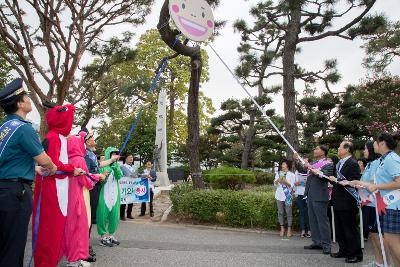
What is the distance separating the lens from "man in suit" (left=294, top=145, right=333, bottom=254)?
19.0 ft

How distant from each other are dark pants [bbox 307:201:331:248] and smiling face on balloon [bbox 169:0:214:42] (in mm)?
3902

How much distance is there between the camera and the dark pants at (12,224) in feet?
9.46

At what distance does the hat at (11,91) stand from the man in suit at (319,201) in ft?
13.8

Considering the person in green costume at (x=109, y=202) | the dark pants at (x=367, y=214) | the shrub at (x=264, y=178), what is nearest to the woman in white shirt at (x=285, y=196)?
the dark pants at (x=367, y=214)

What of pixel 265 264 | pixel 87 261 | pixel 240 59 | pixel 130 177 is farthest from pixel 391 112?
pixel 87 261

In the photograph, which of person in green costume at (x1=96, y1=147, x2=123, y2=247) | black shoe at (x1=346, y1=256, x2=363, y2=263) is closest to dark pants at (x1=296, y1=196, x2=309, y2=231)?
black shoe at (x1=346, y1=256, x2=363, y2=263)

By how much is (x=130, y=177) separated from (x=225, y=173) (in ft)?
23.1

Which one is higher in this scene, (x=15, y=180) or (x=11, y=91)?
(x=11, y=91)

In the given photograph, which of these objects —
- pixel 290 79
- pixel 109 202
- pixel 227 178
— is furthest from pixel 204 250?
pixel 227 178

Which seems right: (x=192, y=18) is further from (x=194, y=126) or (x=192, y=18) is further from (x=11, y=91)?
(x=11, y=91)

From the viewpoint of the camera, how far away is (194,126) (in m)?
9.63

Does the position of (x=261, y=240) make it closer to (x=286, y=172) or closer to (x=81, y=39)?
(x=286, y=172)

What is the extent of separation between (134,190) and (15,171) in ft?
21.6

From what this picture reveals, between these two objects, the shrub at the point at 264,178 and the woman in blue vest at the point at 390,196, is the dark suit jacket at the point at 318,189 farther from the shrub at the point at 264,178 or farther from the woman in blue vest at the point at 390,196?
the shrub at the point at 264,178
